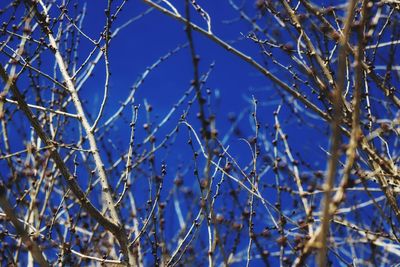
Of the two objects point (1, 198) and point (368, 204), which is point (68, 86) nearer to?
point (1, 198)

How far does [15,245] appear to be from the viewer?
460 centimetres

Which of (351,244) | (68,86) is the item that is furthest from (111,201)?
(351,244)

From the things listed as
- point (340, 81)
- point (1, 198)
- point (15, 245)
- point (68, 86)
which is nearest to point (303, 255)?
point (340, 81)

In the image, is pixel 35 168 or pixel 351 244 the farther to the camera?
pixel 351 244

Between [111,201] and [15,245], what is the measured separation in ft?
4.77

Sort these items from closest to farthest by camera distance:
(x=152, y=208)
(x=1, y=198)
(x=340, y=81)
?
(x=340, y=81) < (x=1, y=198) < (x=152, y=208)

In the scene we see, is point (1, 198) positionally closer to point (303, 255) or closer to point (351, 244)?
point (303, 255)

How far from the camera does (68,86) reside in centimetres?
416

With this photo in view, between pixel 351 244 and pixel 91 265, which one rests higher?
pixel 351 244

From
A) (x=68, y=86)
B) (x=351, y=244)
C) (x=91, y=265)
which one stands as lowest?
(x=91, y=265)

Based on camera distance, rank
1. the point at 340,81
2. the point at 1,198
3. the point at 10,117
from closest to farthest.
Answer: the point at 340,81 < the point at 1,198 < the point at 10,117

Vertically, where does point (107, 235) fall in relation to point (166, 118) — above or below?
below

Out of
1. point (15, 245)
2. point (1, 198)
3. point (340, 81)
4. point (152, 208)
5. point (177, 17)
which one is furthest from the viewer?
point (15, 245)

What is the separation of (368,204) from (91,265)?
10.5ft
